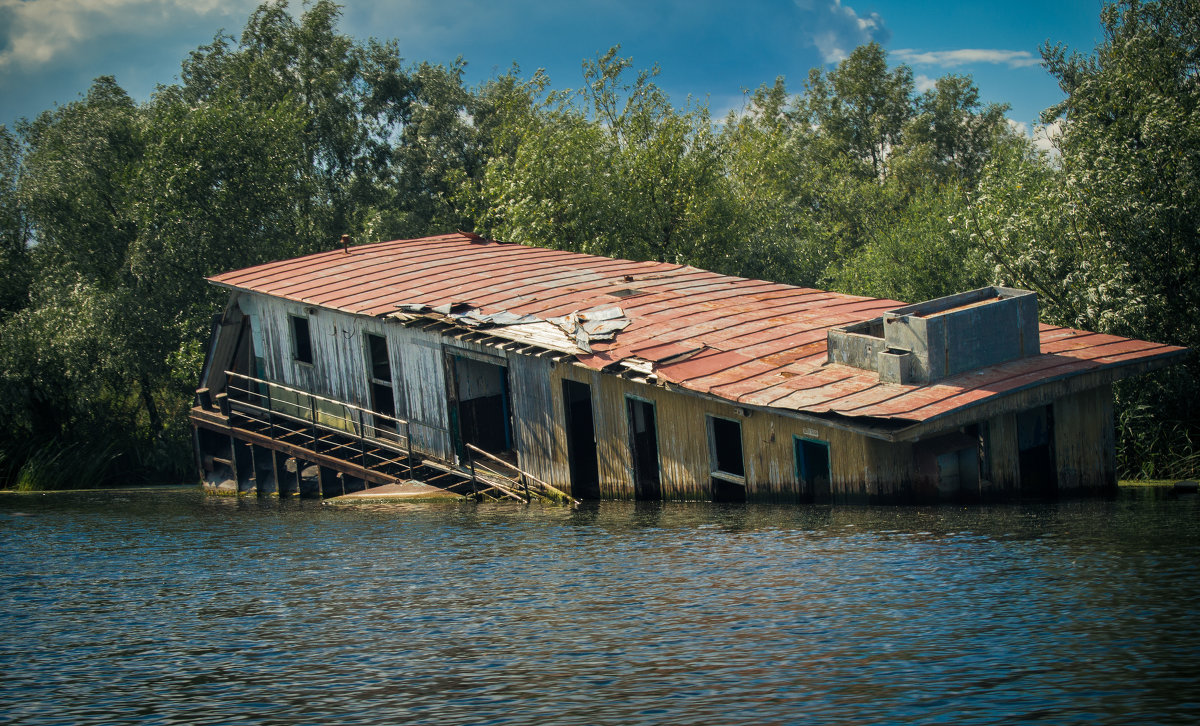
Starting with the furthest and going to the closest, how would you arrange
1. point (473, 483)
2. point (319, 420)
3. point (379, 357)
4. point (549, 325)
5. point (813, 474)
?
point (319, 420)
point (379, 357)
point (473, 483)
point (549, 325)
point (813, 474)

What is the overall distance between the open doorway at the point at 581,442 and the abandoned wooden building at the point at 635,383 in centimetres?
5

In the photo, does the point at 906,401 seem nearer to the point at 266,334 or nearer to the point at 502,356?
the point at 502,356

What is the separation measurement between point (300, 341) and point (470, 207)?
42.6ft

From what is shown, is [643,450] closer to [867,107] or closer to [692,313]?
[692,313]

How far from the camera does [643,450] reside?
17703 millimetres

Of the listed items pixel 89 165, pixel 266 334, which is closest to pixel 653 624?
pixel 266 334

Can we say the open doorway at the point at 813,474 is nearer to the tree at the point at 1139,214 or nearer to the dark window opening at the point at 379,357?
the tree at the point at 1139,214

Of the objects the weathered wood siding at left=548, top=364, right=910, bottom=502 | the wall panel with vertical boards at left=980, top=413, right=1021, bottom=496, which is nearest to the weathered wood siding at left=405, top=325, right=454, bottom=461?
the weathered wood siding at left=548, top=364, right=910, bottom=502

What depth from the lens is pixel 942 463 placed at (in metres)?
14.8

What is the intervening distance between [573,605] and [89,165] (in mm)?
30083

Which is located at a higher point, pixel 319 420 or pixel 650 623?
pixel 319 420

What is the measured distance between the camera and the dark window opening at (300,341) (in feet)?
80.2

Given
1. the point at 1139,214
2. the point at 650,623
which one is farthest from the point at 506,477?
the point at 1139,214

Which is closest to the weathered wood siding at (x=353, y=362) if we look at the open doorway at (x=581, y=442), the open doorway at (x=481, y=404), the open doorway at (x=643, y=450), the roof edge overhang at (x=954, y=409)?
the open doorway at (x=481, y=404)
